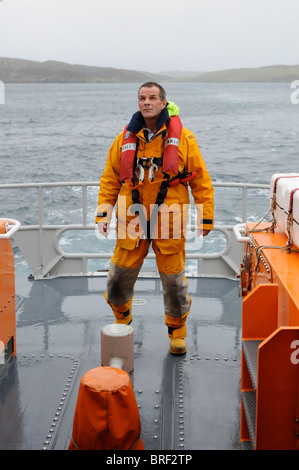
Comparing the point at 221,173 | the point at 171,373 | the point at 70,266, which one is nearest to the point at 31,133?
the point at 221,173

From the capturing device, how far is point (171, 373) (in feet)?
11.4

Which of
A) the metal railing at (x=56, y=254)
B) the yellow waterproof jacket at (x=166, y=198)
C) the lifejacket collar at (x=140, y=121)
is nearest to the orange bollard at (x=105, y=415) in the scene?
the yellow waterproof jacket at (x=166, y=198)

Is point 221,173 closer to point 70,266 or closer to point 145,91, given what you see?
point 70,266

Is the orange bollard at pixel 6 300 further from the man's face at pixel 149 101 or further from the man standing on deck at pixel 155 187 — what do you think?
the man's face at pixel 149 101

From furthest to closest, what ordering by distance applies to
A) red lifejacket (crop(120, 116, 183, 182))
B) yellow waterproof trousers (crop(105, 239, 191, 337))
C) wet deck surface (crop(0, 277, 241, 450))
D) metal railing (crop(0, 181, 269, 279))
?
metal railing (crop(0, 181, 269, 279)) → yellow waterproof trousers (crop(105, 239, 191, 337)) → red lifejacket (crop(120, 116, 183, 182)) → wet deck surface (crop(0, 277, 241, 450))

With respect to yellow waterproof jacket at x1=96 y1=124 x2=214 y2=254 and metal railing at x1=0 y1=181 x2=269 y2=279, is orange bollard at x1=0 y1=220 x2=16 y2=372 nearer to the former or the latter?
yellow waterproof jacket at x1=96 y1=124 x2=214 y2=254

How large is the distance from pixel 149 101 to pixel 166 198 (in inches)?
22.0

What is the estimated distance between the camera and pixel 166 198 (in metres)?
3.27

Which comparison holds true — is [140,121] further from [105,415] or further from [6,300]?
[105,415]

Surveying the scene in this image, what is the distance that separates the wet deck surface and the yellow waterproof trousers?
0.27m

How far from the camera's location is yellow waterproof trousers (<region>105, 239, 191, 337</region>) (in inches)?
136

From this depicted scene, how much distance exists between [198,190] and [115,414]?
1681 millimetres

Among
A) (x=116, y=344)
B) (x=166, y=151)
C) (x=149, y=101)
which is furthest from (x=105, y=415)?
(x=149, y=101)

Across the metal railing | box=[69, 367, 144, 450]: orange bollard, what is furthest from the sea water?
box=[69, 367, 144, 450]: orange bollard
